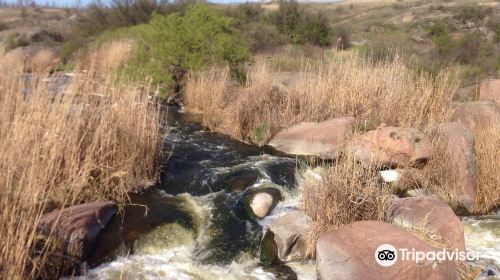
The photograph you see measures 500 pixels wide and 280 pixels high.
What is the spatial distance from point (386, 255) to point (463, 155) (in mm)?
2846

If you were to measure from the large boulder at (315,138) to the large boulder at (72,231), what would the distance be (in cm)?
371

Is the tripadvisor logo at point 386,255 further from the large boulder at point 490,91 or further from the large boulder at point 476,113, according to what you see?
the large boulder at point 490,91

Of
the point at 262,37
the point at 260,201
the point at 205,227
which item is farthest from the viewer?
the point at 262,37

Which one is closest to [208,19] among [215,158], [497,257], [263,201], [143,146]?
[215,158]

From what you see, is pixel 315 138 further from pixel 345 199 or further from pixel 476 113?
pixel 345 199

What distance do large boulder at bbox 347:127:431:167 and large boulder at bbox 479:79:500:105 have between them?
3237 mm

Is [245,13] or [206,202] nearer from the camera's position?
[206,202]

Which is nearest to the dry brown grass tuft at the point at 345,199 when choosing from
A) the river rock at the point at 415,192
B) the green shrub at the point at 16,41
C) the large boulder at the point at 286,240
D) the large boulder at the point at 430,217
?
the large boulder at the point at 286,240

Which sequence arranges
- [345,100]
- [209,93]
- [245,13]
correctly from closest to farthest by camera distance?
[345,100]
[209,93]
[245,13]

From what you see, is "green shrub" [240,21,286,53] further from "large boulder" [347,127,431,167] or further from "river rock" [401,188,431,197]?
"river rock" [401,188,431,197]

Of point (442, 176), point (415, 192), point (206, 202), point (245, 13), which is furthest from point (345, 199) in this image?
point (245, 13)

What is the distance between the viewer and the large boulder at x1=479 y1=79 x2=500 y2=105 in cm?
874

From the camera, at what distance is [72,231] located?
12.8 ft

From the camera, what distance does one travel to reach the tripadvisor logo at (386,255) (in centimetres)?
376
